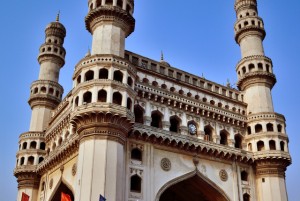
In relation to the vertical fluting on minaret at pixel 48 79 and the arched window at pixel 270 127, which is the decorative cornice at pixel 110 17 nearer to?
the vertical fluting on minaret at pixel 48 79

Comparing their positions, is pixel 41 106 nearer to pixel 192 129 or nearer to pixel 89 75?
pixel 89 75

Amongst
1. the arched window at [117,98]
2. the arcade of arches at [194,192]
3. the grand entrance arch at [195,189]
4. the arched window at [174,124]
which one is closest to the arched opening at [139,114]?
the arched window at [117,98]

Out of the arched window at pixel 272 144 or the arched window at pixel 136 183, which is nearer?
the arched window at pixel 136 183

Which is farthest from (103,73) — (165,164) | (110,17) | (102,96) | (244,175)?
(244,175)

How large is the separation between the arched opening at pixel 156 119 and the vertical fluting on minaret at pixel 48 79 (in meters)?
10.9

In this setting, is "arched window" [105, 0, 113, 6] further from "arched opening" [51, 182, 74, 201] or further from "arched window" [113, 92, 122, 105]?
"arched opening" [51, 182, 74, 201]

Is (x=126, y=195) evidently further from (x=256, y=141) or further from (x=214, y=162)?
(x=256, y=141)

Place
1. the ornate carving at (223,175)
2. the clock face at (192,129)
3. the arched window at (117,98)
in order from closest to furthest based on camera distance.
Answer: the arched window at (117,98), the ornate carving at (223,175), the clock face at (192,129)

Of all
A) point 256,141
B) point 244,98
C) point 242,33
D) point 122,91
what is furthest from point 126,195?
point 242,33

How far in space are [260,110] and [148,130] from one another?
10070 mm

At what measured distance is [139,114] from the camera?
84.7 ft

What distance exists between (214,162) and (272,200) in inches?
184

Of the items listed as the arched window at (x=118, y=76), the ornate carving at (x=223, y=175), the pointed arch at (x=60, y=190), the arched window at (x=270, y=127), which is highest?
the arched window at (x=118, y=76)

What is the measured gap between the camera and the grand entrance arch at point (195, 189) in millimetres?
25812
